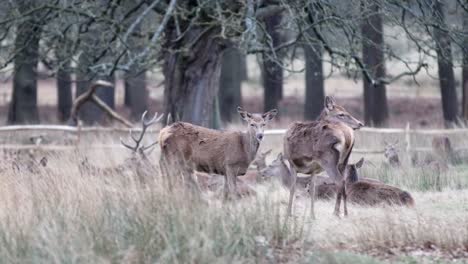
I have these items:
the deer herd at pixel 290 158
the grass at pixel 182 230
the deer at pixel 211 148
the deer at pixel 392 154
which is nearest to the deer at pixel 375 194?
the deer herd at pixel 290 158

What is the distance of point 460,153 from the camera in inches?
772

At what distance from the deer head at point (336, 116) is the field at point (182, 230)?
1.57 m

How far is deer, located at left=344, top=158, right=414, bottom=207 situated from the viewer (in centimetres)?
1254

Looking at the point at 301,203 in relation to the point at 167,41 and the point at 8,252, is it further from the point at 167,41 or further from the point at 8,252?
the point at 167,41

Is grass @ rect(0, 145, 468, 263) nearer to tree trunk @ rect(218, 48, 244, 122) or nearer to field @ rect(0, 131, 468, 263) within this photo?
field @ rect(0, 131, 468, 263)

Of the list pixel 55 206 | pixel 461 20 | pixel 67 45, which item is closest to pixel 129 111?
pixel 67 45

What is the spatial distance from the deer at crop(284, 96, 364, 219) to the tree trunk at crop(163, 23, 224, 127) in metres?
7.44

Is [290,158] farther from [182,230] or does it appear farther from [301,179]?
[182,230]

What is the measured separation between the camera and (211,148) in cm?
1383

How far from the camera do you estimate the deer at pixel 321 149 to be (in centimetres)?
1188

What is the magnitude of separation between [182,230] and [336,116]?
176 inches

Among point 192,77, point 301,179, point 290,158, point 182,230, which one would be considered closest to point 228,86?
point 192,77

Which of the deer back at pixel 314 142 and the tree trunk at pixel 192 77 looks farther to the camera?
the tree trunk at pixel 192 77

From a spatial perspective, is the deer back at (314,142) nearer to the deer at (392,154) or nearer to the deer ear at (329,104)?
the deer ear at (329,104)
